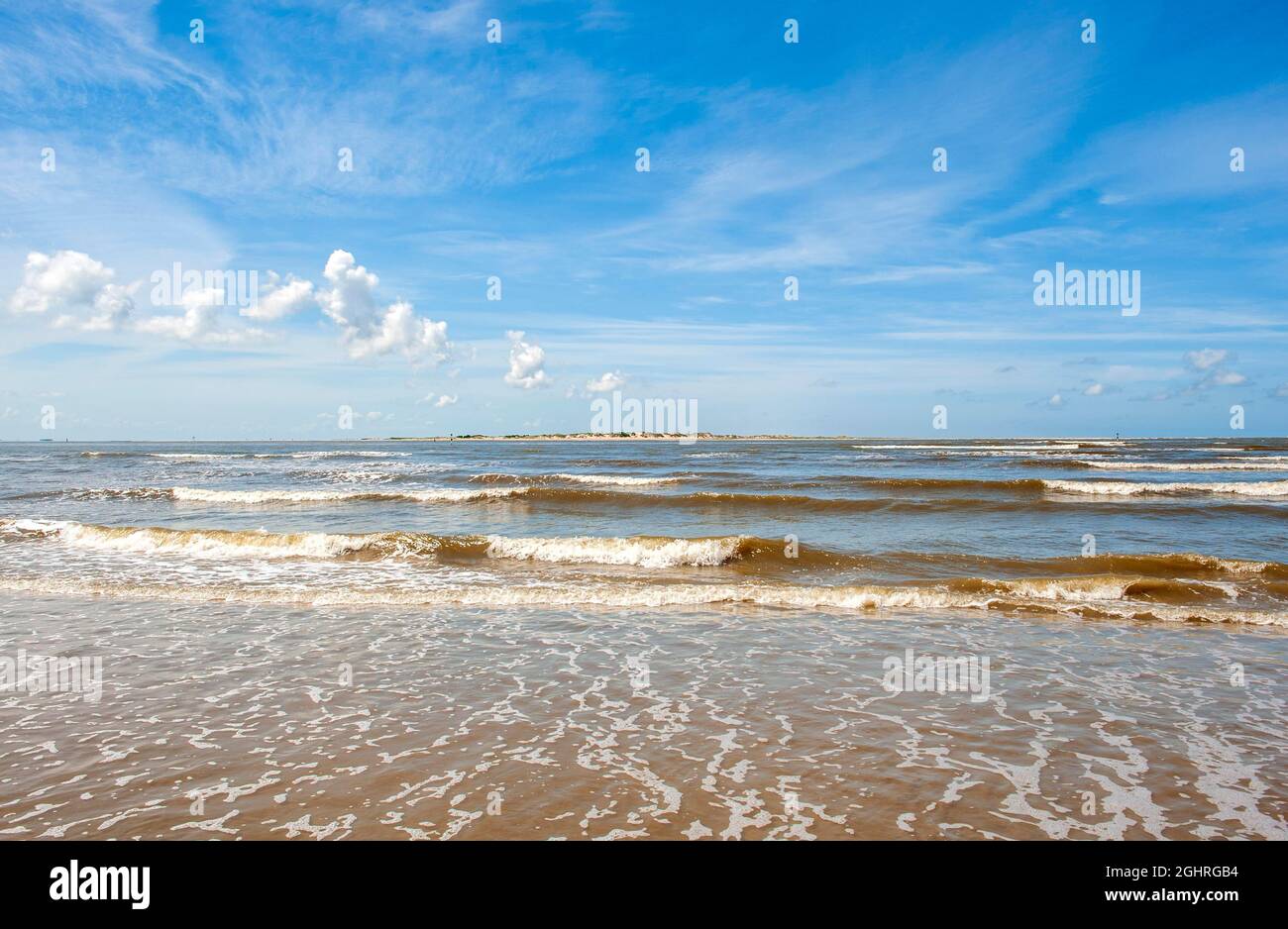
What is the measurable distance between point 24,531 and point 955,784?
23068 mm

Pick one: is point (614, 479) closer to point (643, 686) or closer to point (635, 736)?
point (643, 686)

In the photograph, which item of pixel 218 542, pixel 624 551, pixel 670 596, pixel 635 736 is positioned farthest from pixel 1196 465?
pixel 218 542

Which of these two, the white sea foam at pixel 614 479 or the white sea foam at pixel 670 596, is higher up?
the white sea foam at pixel 614 479

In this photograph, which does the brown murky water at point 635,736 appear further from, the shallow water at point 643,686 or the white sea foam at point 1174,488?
the white sea foam at point 1174,488

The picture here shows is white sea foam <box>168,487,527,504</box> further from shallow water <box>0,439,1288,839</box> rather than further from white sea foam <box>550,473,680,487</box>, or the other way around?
shallow water <box>0,439,1288,839</box>

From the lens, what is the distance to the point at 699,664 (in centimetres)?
761

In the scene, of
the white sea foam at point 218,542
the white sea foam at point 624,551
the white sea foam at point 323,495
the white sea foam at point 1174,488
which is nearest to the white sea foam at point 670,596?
the white sea foam at point 624,551

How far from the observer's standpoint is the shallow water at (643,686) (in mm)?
4422

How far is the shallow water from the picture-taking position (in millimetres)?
4422

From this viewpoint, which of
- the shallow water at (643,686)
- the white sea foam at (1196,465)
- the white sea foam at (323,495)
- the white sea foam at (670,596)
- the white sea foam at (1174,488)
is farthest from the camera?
the white sea foam at (1196,465)
